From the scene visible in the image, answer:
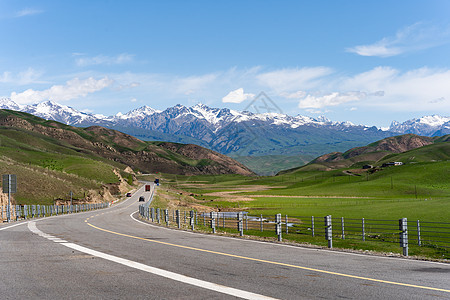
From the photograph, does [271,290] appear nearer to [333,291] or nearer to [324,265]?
[333,291]

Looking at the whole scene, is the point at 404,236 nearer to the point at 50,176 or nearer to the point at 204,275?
the point at 204,275

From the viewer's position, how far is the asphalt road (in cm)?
940

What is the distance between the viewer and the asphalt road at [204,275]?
9.40 m

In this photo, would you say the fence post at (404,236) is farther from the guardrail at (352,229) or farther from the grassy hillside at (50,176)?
the grassy hillside at (50,176)

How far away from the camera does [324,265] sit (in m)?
14.0

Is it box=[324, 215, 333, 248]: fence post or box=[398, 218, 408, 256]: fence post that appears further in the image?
box=[324, 215, 333, 248]: fence post

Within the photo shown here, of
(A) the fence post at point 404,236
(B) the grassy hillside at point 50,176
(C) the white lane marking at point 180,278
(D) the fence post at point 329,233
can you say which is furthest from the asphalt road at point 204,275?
(B) the grassy hillside at point 50,176

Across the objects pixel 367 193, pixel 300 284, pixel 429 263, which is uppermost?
pixel 300 284

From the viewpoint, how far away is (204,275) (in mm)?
11578

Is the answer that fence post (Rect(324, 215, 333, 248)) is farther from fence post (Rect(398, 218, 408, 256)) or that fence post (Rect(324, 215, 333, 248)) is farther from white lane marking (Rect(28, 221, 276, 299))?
white lane marking (Rect(28, 221, 276, 299))

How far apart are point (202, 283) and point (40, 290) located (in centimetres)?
363

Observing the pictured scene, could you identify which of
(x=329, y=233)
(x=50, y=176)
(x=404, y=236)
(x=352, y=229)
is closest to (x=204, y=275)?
(x=329, y=233)

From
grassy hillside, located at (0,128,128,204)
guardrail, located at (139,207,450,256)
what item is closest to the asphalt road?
guardrail, located at (139,207,450,256)

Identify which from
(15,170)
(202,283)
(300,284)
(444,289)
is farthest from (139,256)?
(15,170)
